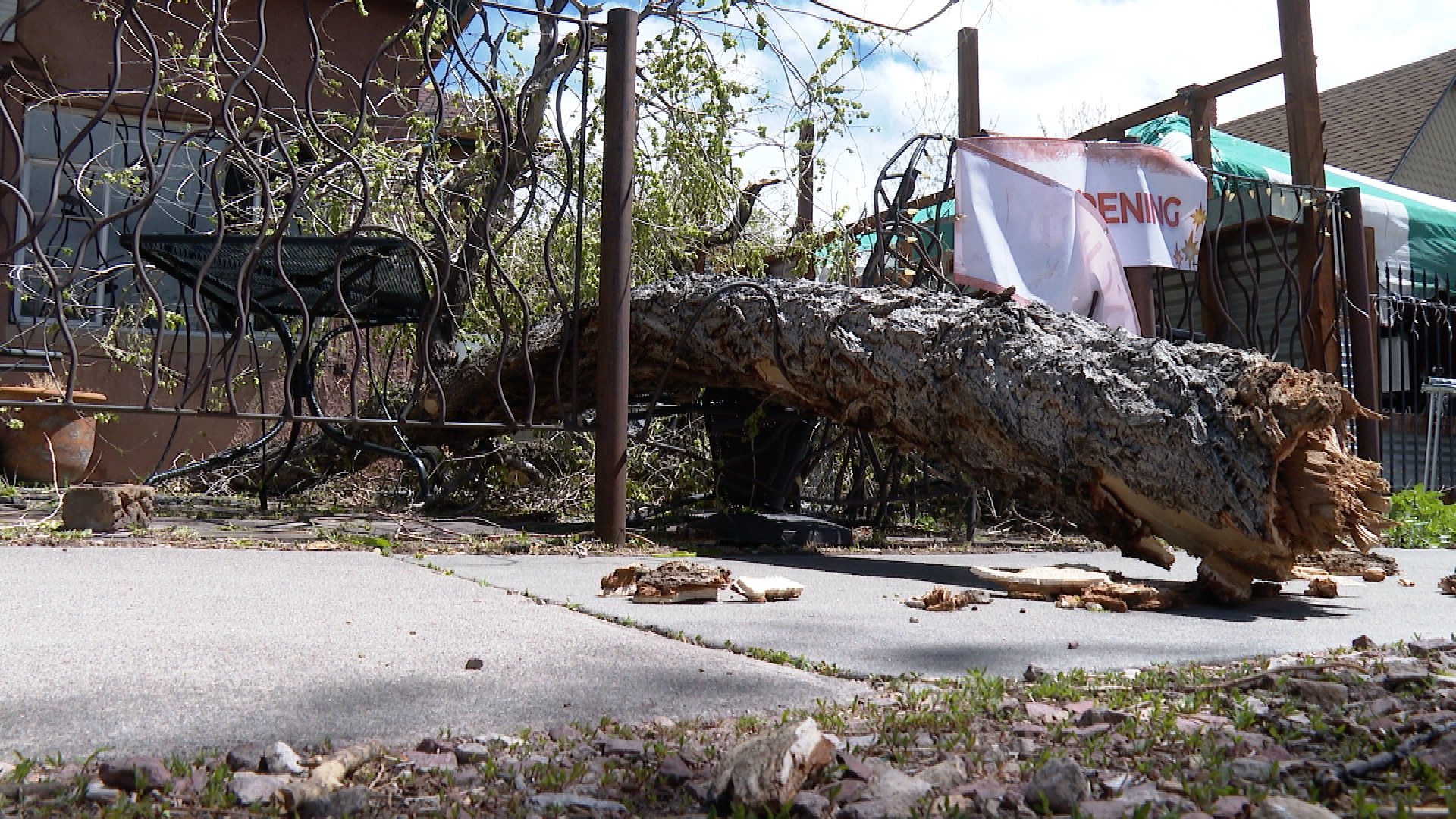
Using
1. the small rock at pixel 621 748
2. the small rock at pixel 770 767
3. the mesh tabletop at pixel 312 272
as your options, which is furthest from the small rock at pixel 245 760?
the mesh tabletop at pixel 312 272

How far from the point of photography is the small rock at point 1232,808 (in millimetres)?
1049

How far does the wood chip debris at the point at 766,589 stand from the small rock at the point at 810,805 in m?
1.36

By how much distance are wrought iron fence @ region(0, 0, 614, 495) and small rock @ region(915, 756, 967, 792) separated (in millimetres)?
2406

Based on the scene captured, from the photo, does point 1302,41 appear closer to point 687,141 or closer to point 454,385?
point 687,141

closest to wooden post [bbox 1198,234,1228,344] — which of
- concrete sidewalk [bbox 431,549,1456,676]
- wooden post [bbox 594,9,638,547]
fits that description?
concrete sidewalk [bbox 431,549,1456,676]

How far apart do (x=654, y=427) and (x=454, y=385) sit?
3.57 ft

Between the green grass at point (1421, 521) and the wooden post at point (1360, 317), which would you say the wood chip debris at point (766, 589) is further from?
the wooden post at point (1360, 317)

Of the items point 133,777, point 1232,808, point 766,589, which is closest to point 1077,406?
point 766,589

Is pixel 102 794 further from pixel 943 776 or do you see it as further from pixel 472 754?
pixel 943 776

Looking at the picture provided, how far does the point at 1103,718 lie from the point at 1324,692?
37 centimetres

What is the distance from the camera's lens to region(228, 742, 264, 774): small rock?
3.69 feet

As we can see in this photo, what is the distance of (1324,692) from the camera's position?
4.94ft

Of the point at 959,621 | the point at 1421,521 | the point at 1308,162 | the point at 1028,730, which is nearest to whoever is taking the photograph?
the point at 1028,730

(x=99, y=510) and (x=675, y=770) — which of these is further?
(x=99, y=510)
